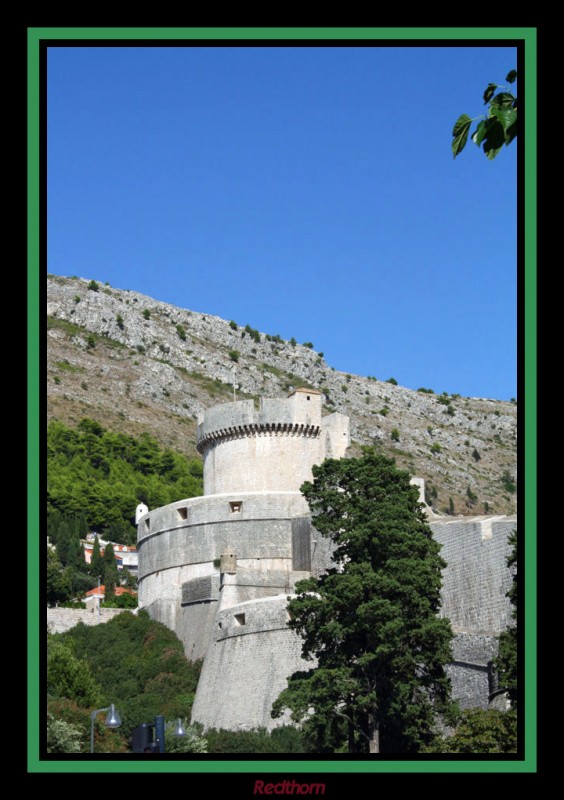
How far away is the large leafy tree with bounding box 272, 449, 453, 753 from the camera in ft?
84.7

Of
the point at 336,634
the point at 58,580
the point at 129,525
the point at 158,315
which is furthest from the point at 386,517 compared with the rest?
the point at 158,315

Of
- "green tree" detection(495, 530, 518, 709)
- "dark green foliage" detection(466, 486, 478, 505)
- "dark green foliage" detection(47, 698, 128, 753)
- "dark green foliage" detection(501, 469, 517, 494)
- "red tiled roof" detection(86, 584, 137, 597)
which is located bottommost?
"dark green foliage" detection(47, 698, 128, 753)

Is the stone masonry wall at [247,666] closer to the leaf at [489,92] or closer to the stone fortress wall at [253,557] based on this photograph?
the stone fortress wall at [253,557]

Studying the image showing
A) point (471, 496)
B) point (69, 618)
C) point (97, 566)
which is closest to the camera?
point (69, 618)

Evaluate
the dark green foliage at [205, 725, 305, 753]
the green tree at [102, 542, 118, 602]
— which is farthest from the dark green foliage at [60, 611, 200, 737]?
the green tree at [102, 542, 118, 602]

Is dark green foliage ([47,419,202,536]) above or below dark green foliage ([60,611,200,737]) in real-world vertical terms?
above

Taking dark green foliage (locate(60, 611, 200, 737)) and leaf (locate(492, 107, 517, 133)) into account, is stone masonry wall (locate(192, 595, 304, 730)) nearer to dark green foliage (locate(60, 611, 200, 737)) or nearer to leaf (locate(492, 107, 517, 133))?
dark green foliage (locate(60, 611, 200, 737))

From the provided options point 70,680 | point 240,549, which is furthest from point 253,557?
point 70,680

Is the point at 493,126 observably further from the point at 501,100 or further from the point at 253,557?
the point at 253,557

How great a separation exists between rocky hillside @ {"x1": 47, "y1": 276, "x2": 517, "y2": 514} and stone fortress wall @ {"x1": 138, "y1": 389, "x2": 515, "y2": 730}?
205ft

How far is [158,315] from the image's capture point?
143750mm

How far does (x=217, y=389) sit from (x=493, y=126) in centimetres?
11889

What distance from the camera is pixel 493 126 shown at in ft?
26.6
